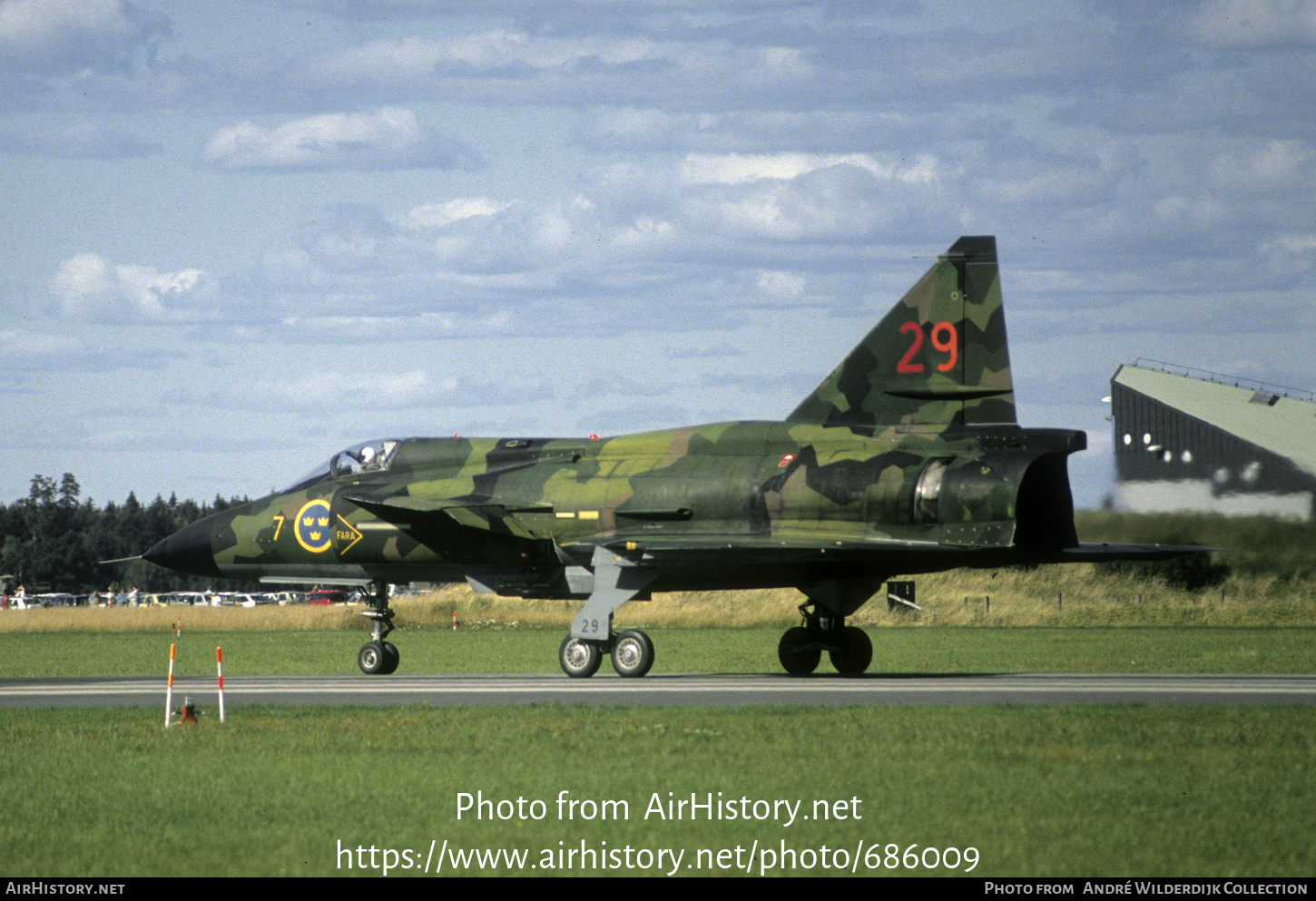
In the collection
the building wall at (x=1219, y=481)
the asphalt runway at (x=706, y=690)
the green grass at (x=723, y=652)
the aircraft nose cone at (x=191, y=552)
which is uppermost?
the building wall at (x=1219, y=481)

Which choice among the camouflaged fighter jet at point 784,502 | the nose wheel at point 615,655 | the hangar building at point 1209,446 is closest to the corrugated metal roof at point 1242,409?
the hangar building at point 1209,446

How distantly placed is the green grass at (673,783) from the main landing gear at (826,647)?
26.4 ft

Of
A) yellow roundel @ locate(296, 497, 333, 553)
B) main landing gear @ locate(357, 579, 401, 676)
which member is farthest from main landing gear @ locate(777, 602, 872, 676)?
yellow roundel @ locate(296, 497, 333, 553)

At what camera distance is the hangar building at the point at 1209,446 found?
27266 millimetres

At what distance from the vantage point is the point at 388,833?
1026cm

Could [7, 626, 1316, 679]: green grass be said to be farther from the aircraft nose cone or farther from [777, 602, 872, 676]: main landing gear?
the aircraft nose cone

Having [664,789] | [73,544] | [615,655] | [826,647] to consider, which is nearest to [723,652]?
[826,647]

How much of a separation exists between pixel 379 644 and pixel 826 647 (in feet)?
24.3

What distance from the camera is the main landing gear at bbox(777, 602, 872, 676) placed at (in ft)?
80.9

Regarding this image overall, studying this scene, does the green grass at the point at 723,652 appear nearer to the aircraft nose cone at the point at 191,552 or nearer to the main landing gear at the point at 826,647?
the main landing gear at the point at 826,647

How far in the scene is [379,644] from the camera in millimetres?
26234

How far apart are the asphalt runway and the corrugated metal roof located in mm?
8404
